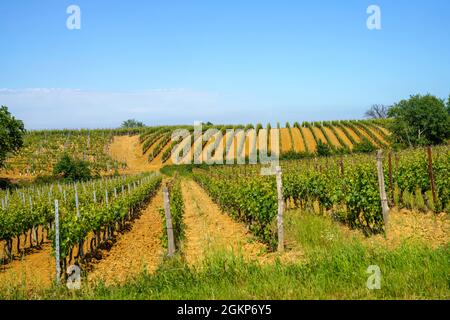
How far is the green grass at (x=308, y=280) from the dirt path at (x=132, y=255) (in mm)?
926

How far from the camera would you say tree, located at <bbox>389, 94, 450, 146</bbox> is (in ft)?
170

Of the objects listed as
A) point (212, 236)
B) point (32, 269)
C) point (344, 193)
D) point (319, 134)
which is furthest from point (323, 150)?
point (32, 269)

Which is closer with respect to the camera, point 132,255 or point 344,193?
point 132,255

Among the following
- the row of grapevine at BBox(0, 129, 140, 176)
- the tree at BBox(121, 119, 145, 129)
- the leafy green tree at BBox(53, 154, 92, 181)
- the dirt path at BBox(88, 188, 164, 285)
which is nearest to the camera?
the dirt path at BBox(88, 188, 164, 285)

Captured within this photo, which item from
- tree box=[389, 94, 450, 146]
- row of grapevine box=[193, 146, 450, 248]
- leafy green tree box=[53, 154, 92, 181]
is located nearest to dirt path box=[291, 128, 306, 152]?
tree box=[389, 94, 450, 146]

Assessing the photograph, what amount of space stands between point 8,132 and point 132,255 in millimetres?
35589

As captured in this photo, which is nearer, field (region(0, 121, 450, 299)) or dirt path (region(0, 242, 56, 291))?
field (region(0, 121, 450, 299))

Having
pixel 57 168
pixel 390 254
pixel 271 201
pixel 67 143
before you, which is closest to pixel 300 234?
pixel 271 201

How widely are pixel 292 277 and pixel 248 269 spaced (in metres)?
0.89

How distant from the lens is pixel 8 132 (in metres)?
Result: 40.3

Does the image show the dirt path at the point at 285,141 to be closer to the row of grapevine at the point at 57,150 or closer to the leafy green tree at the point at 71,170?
the row of grapevine at the point at 57,150

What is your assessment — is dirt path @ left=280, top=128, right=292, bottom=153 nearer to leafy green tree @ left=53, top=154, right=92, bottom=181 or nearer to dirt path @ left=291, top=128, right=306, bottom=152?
dirt path @ left=291, top=128, right=306, bottom=152

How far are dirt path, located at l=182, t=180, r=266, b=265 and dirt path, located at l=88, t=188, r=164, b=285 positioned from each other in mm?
914

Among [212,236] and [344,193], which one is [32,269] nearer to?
[212,236]
